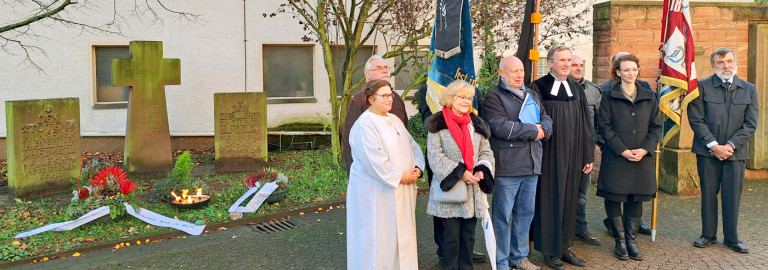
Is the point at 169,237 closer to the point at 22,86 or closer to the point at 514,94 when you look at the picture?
A: the point at 514,94

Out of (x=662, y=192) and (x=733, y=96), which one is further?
(x=662, y=192)

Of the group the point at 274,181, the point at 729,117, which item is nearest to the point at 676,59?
the point at 729,117

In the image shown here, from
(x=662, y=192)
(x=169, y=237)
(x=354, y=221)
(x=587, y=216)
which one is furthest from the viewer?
(x=662, y=192)

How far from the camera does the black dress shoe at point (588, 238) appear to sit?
22.1 ft

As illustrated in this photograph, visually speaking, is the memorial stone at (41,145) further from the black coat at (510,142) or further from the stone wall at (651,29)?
the stone wall at (651,29)

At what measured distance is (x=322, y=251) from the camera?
256 inches

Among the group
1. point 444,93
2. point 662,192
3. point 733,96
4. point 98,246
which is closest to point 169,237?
point 98,246

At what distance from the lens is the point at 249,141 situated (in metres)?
10.6

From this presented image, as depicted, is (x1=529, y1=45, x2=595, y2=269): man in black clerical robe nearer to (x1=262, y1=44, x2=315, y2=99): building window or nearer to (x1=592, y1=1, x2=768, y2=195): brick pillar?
(x1=592, y1=1, x2=768, y2=195): brick pillar

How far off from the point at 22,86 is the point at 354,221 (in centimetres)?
934

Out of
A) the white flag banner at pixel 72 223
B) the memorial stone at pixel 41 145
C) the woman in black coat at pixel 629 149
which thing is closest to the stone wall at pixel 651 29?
the woman in black coat at pixel 629 149

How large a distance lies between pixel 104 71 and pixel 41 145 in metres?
4.56

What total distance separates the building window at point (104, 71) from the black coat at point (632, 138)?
9.57 metres

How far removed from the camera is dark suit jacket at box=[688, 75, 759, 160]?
256 inches
